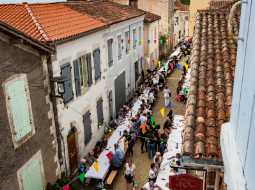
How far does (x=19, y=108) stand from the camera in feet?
35.2

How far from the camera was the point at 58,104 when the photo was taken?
1322 centimetres

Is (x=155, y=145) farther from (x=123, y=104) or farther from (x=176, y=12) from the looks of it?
(x=176, y=12)

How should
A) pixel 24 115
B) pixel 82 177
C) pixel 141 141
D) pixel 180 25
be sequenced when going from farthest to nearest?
pixel 180 25 < pixel 141 141 < pixel 82 177 < pixel 24 115

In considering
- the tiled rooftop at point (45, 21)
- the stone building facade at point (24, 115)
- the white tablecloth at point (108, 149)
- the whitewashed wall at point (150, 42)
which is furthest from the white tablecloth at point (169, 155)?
the whitewashed wall at point (150, 42)

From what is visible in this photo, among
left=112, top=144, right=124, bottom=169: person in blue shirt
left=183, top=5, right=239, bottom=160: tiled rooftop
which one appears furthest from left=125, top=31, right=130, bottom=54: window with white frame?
left=183, top=5, right=239, bottom=160: tiled rooftop

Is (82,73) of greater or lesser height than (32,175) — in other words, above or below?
above

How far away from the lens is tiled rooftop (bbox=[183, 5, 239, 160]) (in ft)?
17.1

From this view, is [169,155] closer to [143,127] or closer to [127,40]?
[143,127]

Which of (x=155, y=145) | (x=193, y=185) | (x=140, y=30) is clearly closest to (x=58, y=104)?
(x=155, y=145)

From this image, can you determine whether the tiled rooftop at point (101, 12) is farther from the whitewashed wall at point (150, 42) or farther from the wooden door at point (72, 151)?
the wooden door at point (72, 151)

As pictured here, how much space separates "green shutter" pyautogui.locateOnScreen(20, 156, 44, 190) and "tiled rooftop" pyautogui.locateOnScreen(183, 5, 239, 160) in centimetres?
637

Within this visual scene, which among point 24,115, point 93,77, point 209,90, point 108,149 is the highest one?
point 209,90

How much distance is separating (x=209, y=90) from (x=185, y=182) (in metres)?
1.95

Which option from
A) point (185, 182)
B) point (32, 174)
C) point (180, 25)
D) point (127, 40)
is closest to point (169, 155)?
point (32, 174)
